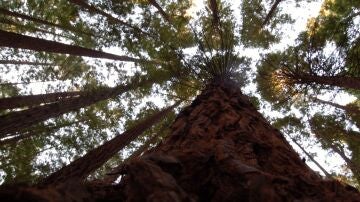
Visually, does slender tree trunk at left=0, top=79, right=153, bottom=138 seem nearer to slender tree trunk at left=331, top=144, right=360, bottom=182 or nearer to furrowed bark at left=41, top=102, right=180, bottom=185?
furrowed bark at left=41, top=102, right=180, bottom=185

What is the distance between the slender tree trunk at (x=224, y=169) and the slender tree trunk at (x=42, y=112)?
4.30 m

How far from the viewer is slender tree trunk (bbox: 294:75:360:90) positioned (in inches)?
322

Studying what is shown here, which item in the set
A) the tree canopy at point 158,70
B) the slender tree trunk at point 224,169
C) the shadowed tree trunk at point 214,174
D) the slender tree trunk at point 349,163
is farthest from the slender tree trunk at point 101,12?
the slender tree trunk at point 349,163

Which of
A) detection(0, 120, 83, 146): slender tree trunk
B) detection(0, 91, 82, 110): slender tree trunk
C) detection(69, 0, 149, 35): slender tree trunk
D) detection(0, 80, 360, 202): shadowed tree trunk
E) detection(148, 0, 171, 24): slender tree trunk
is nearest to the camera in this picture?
detection(0, 80, 360, 202): shadowed tree trunk

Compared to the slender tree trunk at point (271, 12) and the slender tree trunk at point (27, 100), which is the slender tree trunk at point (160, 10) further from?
the slender tree trunk at point (27, 100)

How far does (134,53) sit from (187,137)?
9434mm

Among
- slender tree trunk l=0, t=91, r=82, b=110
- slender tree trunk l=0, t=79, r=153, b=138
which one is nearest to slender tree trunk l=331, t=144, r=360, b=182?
slender tree trunk l=0, t=79, r=153, b=138

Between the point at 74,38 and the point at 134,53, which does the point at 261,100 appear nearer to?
the point at 134,53

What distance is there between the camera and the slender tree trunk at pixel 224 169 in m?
2.33

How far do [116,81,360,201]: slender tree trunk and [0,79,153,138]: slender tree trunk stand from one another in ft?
14.1

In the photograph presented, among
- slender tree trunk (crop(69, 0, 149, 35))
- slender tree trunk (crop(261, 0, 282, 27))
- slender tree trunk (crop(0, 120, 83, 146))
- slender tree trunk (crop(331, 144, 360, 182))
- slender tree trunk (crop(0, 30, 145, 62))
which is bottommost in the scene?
slender tree trunk (crop(0, 120, 83, 146))

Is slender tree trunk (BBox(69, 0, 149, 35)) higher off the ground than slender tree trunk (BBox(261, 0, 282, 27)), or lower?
lower

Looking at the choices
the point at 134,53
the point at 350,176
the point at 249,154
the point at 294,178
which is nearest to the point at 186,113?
the point at 249,154

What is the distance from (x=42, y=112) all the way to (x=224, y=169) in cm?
684
